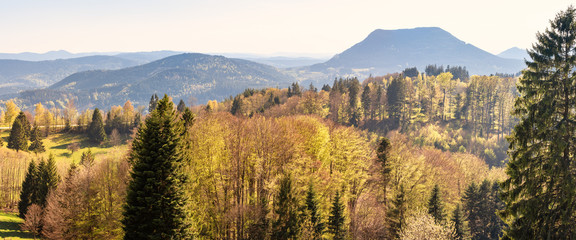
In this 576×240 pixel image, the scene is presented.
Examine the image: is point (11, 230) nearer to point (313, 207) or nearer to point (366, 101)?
point (313, 207)

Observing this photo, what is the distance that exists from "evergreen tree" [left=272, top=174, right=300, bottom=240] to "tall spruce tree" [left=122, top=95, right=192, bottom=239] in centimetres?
1138

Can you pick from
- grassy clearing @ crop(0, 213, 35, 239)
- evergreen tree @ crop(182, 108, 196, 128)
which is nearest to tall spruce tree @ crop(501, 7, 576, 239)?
evergreen tree @ crop(182, 108, 196, 128)

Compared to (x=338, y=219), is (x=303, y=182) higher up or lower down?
higher up

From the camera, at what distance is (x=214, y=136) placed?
34219mm

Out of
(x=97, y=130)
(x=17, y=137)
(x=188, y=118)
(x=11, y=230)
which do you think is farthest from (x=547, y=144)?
(x=97, y=130)

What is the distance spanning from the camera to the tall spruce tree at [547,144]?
631 inches

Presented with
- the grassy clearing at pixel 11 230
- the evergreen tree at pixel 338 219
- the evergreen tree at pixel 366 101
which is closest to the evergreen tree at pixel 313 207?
the evergreen tree at pixel 338 219

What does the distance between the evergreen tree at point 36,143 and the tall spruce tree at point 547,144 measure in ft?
386

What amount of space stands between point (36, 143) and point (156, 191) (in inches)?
4002

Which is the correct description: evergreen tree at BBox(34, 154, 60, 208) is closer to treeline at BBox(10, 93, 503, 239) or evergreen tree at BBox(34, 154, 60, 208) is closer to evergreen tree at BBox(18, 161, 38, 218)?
evergreen tree at BBox(18, 161, 38, 218)

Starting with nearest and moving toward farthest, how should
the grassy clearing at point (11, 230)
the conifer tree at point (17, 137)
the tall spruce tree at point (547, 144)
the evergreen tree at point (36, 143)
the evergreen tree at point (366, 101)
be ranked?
the tall spruce tree at point (547, 144) → the grassy clearing at point (11, 230) → the conifer tree at point (17, 137) → the evergreen tree at point (36, 143) → the evergreen tree at point (366, 101)

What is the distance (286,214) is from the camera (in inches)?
1236

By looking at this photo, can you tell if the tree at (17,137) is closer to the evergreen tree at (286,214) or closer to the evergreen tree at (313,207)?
the evergreen tree at (286,214)

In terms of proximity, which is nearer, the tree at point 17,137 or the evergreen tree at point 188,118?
the evergreen tree at point 188,118
